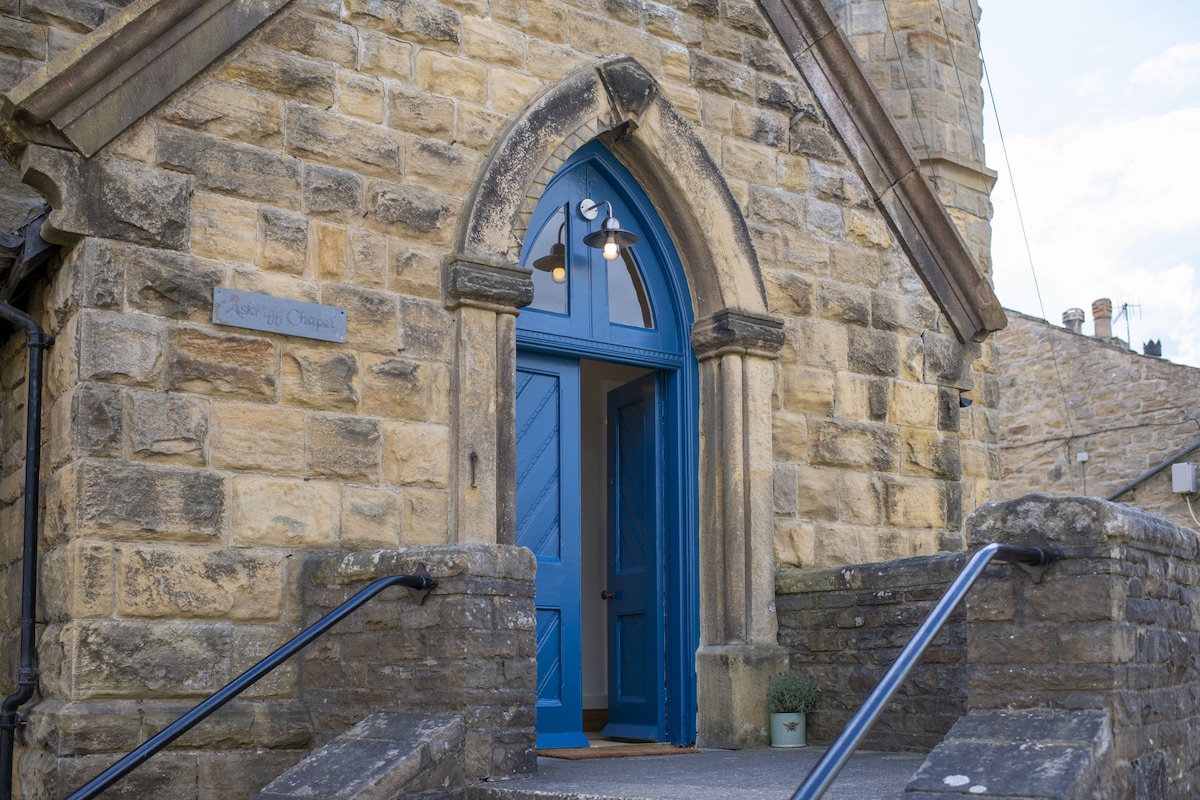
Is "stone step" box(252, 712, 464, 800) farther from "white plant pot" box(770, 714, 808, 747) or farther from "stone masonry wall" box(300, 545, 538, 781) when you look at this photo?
"white plant pot" box(770, 714, 808, 747)

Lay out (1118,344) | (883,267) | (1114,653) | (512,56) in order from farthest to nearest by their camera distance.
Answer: (1118,344)
(883,267)
(512,56)
(1114,653)

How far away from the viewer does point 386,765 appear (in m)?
4.84

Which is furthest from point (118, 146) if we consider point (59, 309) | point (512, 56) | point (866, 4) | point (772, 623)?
point (866, 4)

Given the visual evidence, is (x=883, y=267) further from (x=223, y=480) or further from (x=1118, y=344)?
(x=1118, y=344)

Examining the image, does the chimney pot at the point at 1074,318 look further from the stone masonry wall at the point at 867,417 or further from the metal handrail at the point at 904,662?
the metal handrail at the point at 904,662

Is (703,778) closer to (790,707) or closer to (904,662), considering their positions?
(790,707)

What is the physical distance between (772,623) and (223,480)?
3192 mm

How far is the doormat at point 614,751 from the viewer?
665cm

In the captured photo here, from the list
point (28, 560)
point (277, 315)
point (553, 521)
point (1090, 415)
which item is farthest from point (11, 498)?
point (1090, 415)

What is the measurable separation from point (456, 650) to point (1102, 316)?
20.3 metres

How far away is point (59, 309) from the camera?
A: 5.75 m

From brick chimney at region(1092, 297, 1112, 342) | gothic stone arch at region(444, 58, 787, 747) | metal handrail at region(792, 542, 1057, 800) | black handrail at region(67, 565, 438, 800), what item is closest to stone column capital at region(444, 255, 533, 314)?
gothic stone arch at region(444, 58, 787, 747)

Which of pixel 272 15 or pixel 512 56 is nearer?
pixel 272 15

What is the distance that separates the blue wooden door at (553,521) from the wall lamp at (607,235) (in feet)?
2.22
